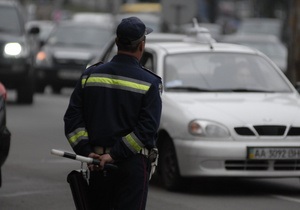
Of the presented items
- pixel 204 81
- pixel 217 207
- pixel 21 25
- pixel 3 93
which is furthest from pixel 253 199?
pixel 21 25

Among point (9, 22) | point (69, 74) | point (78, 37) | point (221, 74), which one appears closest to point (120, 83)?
point (221, 74)

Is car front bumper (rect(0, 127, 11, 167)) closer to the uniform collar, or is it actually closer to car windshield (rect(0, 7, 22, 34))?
the uniform collar

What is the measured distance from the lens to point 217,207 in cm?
1111

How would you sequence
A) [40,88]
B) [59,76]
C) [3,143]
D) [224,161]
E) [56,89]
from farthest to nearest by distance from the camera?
1. [56,89]
2. [40,88]
3. [59,76]
4. [224,161]
5. [3,143]

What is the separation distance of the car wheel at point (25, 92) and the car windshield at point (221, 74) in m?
12.1

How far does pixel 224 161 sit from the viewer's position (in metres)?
11.7

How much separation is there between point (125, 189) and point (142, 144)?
10.5 inches

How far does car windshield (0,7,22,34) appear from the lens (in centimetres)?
2470

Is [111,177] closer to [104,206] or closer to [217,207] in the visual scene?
[104,206]

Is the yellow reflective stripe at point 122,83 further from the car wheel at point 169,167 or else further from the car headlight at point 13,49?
the car headlight at point 13,49

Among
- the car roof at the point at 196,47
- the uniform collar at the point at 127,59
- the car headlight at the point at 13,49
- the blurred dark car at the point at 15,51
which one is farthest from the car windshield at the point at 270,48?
the uniform collar at the point at 127,59

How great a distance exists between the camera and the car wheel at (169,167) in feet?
39.3

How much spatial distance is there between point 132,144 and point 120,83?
1.17 feet

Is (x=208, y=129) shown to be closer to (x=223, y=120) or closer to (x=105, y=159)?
(x=223, y=120)
